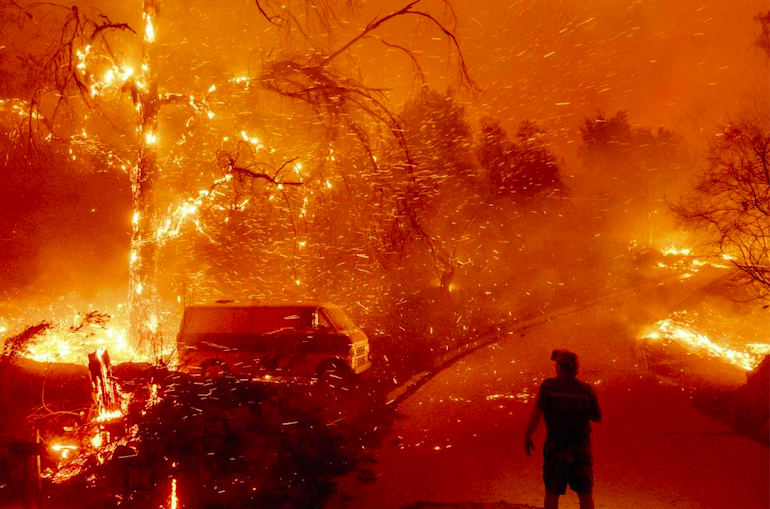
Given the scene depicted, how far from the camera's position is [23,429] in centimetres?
520

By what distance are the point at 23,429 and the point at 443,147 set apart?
19.9 m

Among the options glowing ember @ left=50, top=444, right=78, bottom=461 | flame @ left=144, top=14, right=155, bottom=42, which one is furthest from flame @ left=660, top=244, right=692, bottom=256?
glowing ember @ left=50, top=444, right=78, bottom=461

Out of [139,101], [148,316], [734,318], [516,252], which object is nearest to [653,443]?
[148,316]

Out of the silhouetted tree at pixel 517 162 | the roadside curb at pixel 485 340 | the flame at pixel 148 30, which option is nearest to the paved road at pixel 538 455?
the roadside curb at pixel 485 340

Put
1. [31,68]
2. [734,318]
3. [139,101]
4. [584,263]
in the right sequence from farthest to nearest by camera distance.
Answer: [584,263]
[734,318]
[139,101]
[31,68]

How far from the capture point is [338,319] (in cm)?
1241

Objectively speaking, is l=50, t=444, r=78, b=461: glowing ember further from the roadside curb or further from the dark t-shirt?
the roadside curb

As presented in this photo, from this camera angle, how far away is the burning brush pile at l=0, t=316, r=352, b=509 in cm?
488

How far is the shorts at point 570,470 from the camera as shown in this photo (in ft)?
14.3

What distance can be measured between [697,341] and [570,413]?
50.5ft

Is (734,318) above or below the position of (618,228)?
below

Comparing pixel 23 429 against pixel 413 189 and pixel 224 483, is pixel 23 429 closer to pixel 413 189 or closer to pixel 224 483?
pixel 224 483

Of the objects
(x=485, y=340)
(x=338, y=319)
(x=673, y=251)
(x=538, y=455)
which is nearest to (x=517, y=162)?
(x=485, y=340)

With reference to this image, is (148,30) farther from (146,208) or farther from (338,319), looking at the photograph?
(338,319)
